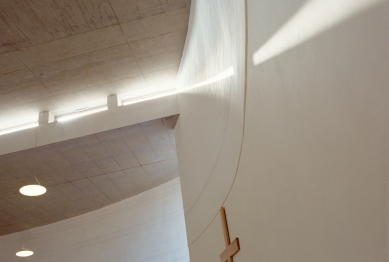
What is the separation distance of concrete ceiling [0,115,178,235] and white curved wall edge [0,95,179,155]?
0.39 ft

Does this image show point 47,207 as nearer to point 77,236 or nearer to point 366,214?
point 77,236

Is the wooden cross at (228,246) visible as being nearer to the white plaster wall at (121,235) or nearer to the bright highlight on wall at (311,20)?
the bright highlight on wall at (311,20)

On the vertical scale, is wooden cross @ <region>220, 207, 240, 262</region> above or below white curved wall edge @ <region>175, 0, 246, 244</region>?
below

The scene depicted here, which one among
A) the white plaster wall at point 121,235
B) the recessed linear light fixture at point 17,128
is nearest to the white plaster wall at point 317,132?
the recessed linear light fixture at point 17,128

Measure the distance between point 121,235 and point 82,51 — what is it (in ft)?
19.9

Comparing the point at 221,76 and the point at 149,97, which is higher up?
the point at 149,97

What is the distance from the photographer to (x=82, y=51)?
6977mm

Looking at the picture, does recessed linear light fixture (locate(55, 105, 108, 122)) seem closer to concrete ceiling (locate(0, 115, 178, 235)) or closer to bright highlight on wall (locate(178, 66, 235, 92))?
concrete ceiling (locate(0, 115, 178, 235))

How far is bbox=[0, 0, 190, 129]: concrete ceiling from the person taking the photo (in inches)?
241

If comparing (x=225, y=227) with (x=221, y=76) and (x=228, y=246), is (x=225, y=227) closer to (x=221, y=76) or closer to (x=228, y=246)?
(x=228, y=246)

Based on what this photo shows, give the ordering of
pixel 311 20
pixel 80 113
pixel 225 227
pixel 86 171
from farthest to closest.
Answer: pixel 86 171 < pixel 80 113 < pixel 225 227 < pixel 311 20

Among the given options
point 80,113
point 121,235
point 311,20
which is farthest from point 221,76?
point 121,235

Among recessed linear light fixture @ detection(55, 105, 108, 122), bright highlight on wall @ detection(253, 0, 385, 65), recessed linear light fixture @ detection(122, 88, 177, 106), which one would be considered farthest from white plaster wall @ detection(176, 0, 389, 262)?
recessed linear light fixture @ detection(55, 105, 108, 122)

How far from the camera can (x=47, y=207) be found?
10.9 metres
